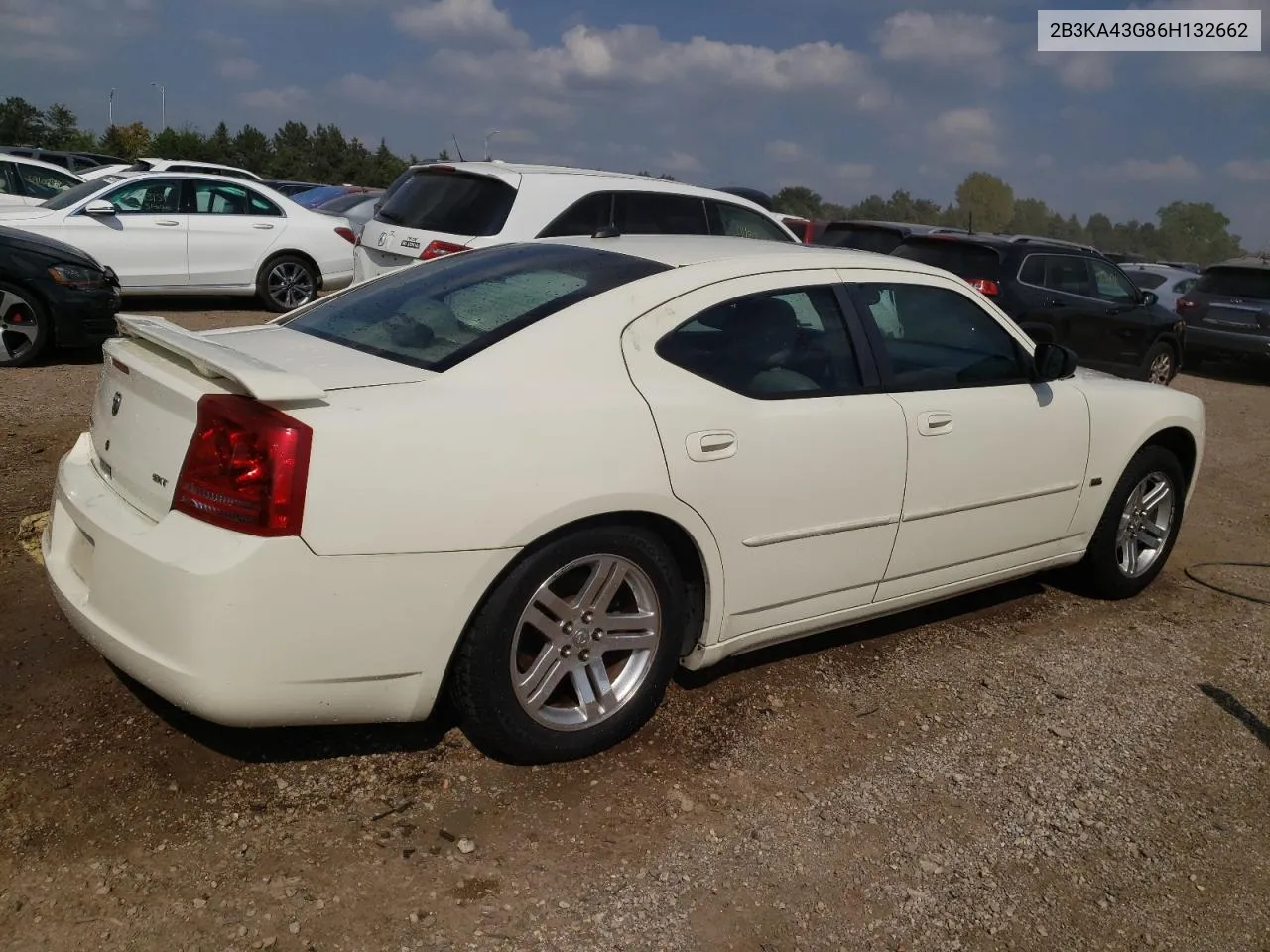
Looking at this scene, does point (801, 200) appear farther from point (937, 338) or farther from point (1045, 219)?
point (937, 338)

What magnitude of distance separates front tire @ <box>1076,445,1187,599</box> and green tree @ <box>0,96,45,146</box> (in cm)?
5268

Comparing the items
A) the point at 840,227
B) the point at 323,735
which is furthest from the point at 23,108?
the point at 323,735

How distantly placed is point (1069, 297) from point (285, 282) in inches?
329

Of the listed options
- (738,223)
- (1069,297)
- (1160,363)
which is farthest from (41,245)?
(1160,363)

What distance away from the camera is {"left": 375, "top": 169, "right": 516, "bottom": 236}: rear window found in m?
7.87

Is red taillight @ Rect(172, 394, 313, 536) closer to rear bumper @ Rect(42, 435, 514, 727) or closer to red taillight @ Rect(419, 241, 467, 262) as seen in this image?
rear bumper @ Rect(42, 435, 514, 727)

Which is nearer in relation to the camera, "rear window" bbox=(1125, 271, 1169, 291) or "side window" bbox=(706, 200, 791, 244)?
"side window" bbox=(706, 200, 791, 244)

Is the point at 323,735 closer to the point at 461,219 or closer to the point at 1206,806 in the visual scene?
the point at 1206,806

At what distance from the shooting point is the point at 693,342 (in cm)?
355

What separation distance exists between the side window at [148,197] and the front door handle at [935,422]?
9.99 m

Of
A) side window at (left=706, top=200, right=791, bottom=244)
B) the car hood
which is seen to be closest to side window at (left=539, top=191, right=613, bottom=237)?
side window at (left=706, top=200, right=791, bottom=244)

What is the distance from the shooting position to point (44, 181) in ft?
47.9

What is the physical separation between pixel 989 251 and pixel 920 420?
745 centimetres

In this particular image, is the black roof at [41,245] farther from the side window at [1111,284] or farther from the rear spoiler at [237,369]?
the side window at [1111,284]
